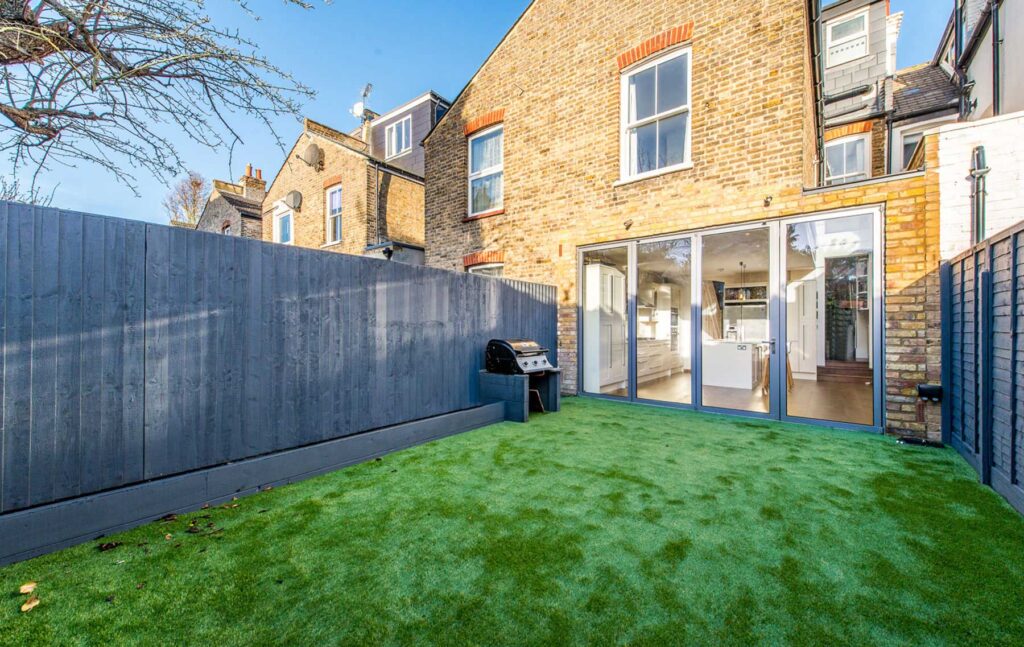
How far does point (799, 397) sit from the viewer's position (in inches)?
229

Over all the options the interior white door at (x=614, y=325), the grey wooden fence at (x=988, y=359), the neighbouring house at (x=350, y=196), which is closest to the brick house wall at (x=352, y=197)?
the neighbouring house at (x=350, y=196)

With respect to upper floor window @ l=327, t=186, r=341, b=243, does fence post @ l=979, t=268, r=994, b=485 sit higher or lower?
lower

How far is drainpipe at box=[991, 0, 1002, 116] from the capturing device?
657 centimetres

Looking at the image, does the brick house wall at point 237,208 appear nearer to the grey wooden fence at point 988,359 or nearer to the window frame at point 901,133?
the grey wooden fence at point 988,359

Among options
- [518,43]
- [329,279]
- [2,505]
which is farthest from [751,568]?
[518,43]

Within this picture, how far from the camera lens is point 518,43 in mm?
7828

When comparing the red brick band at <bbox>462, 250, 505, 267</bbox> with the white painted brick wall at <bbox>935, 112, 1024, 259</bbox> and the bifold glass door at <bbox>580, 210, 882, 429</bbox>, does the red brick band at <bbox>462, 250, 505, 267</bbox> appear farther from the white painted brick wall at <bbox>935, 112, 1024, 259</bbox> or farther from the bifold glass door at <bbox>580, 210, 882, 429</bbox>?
the white painted brick wall at <bbox>935, 112, 1024, 259</bbox>

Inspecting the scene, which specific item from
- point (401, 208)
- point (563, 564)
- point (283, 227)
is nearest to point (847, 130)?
point (401, 208)

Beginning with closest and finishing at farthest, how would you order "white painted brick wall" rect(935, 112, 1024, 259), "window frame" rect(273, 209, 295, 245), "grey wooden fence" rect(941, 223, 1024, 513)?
1. "grey wooden fence" rect(941, 223, 1024, 513)
2. "white painted brick wall" rect(935, 112, 1024, 259)
3. "window frame" rect(273, 209, 295, 245)

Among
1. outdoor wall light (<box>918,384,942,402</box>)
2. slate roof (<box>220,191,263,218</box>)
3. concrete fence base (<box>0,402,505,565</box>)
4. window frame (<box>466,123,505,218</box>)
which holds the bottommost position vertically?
concrete fence base (<box>0,402,505,565</box>)

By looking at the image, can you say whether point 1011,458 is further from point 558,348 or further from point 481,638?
point 558,348

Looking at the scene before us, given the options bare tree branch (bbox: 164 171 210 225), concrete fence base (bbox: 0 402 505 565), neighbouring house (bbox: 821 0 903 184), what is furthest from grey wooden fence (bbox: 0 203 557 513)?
bare tree branch (bbox: 164 171 210 225)

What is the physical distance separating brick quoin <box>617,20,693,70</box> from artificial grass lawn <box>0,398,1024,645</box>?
19.5ft

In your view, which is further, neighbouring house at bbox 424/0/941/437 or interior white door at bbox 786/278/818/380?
interior white door at bbox 786/278/818/380
